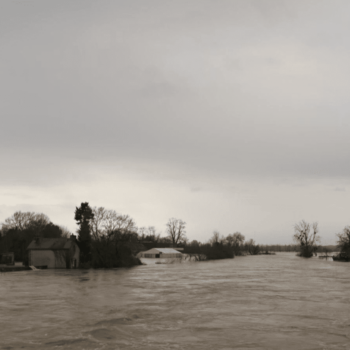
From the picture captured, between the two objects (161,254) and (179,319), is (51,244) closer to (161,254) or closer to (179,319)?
(161,254)

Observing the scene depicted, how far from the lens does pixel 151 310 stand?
24.9 m

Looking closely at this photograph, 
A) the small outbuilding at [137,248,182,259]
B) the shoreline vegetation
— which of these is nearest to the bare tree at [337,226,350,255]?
the shoreline vegetation

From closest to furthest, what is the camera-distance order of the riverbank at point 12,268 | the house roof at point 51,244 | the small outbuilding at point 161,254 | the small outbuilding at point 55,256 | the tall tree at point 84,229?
the riverbank at point 12,268, the small outbuilding at point 55,256, the house roof at point 51,244, the tall tree at point 84,229, the small outbuilding at point 161,254

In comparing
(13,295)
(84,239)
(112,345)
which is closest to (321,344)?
(112,345)

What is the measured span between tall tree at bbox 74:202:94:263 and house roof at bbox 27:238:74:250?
2.48 metres

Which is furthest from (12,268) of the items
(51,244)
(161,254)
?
(161,254)

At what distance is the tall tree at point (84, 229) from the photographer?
76562 millimetres

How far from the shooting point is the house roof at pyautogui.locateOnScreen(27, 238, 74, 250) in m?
75.2

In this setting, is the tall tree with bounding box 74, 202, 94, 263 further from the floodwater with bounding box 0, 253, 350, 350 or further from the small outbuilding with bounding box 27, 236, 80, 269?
the floodwater with bounding box 0, 253, 350, 350

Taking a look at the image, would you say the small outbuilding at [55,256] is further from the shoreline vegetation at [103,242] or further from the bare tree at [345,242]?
the bare tree at [345,242]

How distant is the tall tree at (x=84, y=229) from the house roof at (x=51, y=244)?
2.48 meters

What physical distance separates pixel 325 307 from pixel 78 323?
15.3 metres

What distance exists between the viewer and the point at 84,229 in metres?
77.7

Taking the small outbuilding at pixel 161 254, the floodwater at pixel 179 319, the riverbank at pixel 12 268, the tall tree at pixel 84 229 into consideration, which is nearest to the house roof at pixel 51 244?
the tall tree at pixel 84 229
